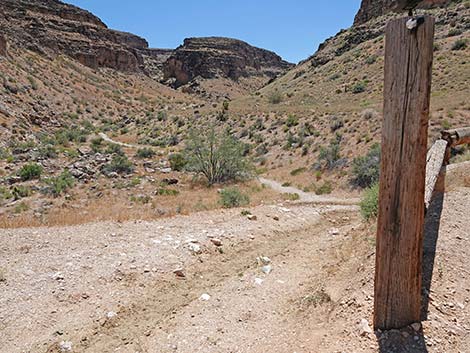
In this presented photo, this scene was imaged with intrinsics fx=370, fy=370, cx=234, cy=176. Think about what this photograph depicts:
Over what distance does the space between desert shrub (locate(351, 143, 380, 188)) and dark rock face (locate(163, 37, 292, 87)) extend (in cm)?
8127

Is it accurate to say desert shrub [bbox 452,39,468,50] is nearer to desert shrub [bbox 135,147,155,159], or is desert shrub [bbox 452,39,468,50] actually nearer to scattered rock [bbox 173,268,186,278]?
desert shrub [bbox 135,147,155,159]

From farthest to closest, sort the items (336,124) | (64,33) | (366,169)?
(64,33)
(336,124)
(366,169)

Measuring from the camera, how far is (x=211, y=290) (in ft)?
18.5

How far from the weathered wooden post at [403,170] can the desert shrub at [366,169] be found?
12613 millimetres

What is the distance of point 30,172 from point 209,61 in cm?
8284

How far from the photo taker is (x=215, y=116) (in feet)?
131

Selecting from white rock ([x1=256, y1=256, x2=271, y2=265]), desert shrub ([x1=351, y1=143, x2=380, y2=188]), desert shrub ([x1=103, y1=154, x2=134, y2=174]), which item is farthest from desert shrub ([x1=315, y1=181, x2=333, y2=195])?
desert shrub ([x1=103, y1=154, x2=134, y2=174])

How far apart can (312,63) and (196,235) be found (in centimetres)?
6053

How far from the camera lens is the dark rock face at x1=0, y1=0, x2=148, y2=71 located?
62863mm

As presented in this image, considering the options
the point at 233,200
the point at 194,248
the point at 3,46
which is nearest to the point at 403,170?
the point at 194,248

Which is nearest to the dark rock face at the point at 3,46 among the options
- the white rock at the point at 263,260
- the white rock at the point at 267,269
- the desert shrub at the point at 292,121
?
the desert shrub at the point at 292,121

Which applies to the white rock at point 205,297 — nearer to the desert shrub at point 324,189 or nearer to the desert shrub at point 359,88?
the desert shrub at point 324,189

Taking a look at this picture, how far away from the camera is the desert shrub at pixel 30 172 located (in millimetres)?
19298

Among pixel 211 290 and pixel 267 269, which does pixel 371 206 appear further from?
pixel 211 290
